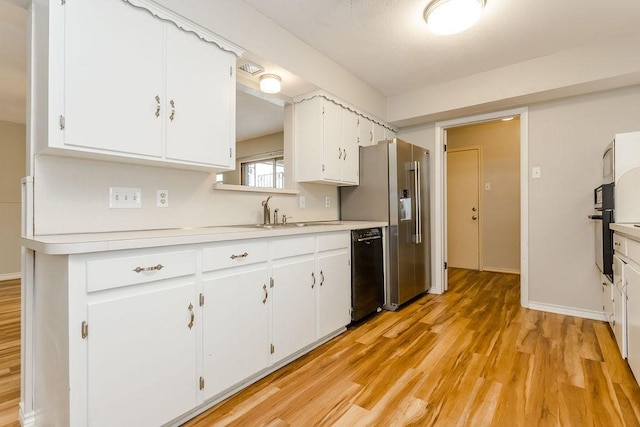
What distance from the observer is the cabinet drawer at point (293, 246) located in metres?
1.92

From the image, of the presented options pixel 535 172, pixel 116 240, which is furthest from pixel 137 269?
pixel 535 172

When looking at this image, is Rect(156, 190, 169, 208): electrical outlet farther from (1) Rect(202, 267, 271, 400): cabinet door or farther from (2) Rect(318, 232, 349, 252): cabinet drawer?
(2) Rect(318, 232, 349, 252): cabinet drawer

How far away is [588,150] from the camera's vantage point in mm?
2844

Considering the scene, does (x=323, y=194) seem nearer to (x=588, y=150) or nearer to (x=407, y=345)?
(x=407, y=345)

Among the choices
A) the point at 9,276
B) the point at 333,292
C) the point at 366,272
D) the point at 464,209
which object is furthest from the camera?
the point at 464,209

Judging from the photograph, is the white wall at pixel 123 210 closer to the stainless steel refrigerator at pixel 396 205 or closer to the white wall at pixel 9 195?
the stainless steel refrigerator at pixel 396 205

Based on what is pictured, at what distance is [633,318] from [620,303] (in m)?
0.37

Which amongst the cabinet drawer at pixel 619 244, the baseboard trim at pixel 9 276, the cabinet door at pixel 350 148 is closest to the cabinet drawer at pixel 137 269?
the cabinet door at pixel 350 148

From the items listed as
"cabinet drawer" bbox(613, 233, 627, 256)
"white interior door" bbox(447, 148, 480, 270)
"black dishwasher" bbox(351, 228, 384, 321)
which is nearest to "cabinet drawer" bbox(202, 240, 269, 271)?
"black dishwasher" bbox(351, 228, 384, 321)

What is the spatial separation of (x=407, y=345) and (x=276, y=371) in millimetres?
1011

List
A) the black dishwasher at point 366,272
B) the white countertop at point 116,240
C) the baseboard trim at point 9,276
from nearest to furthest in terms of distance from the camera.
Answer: the white countertop at point 116,240 < the black dishwasher at point 366,272 < the baseboard trim at point 9,276

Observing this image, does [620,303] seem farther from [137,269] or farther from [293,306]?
[137,269]

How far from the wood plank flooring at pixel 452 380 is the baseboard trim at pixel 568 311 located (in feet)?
0.57

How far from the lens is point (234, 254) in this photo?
5.39 feet
